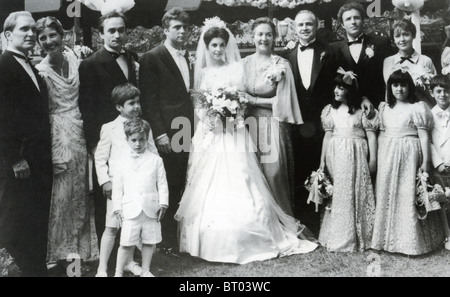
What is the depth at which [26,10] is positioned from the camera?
463 cm

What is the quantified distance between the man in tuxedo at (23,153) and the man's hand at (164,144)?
0.89 meters

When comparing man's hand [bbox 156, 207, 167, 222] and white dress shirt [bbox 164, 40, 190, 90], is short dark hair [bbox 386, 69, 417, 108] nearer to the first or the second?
white dress shirt [bbox 164, 40, 190, 90]

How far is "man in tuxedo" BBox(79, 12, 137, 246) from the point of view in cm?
462

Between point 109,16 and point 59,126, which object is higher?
point 109,16

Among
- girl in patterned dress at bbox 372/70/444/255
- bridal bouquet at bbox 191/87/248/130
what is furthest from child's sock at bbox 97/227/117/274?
girl in patterned dress at bbox 372/70/444/255

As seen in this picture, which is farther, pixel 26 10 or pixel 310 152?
pixel 310 152

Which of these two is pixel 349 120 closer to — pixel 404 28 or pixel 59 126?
pixel 404 28

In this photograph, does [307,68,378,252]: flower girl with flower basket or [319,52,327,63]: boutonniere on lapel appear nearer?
[307,68,378,252]: flower girl with flower basket

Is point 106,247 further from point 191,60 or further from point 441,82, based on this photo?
point 441,82

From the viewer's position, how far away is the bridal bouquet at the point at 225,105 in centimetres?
471

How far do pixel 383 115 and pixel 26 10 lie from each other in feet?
10.2

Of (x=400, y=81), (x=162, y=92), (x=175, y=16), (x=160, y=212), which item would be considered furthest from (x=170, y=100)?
(x=400, y=81)
